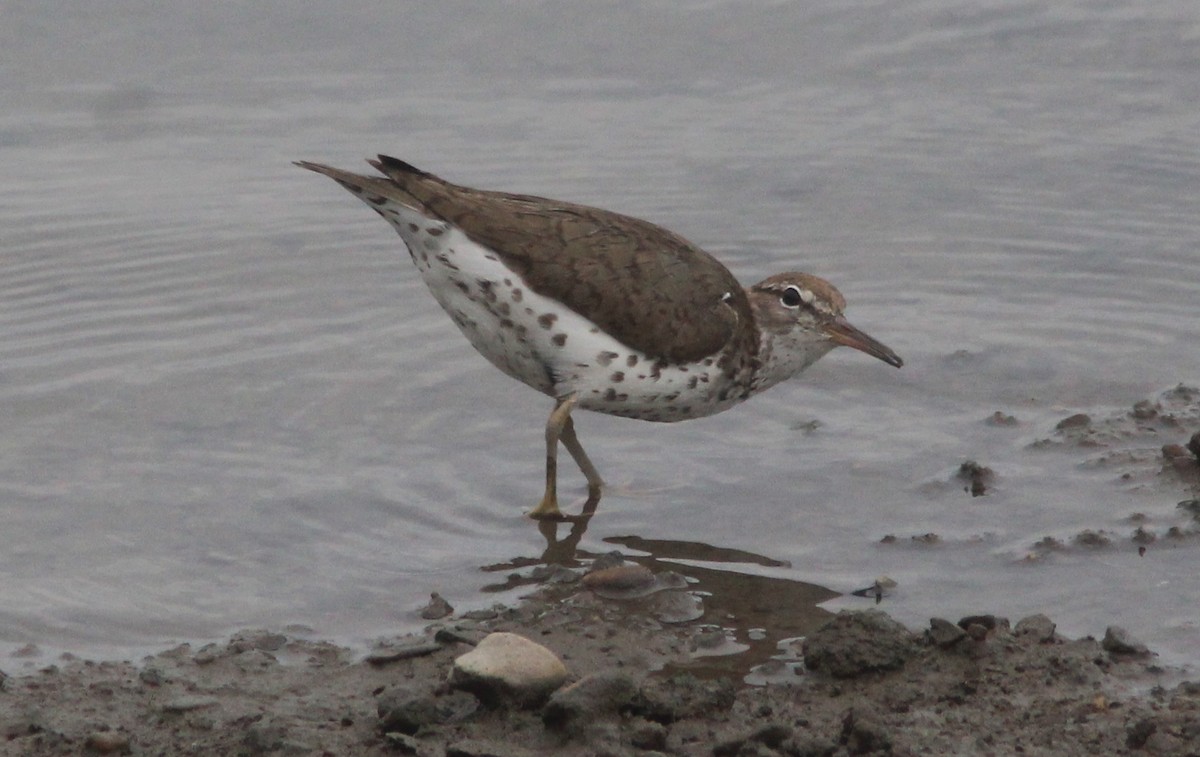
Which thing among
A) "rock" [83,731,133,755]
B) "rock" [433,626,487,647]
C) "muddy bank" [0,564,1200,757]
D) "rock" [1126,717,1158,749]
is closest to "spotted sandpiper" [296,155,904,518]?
"rock" [433,626,487,647]

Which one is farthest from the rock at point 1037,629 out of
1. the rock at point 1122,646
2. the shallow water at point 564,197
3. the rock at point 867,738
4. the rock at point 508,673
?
the rock at point 508,673

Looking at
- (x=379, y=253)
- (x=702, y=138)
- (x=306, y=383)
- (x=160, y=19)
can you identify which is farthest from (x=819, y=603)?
(x=160, y=19)

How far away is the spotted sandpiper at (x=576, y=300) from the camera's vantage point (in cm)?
844

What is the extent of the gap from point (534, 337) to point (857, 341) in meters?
1.87

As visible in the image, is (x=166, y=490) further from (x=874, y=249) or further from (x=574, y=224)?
(x=874, y=249)

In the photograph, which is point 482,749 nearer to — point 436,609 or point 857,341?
point 436,609

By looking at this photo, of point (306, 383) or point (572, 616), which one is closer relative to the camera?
point (572, 616)

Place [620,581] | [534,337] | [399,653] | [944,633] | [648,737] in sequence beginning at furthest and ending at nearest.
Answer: [534,337], [620,581], [399,653], [944,633], [648,737]

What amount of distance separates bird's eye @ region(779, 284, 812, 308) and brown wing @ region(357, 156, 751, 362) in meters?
0.36

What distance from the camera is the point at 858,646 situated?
6.33 m

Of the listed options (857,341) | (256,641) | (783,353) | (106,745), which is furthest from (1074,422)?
(106,745)

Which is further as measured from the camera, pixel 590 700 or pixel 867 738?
pixel 590 700

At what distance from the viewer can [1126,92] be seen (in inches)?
560

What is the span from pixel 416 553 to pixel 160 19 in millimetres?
8654
